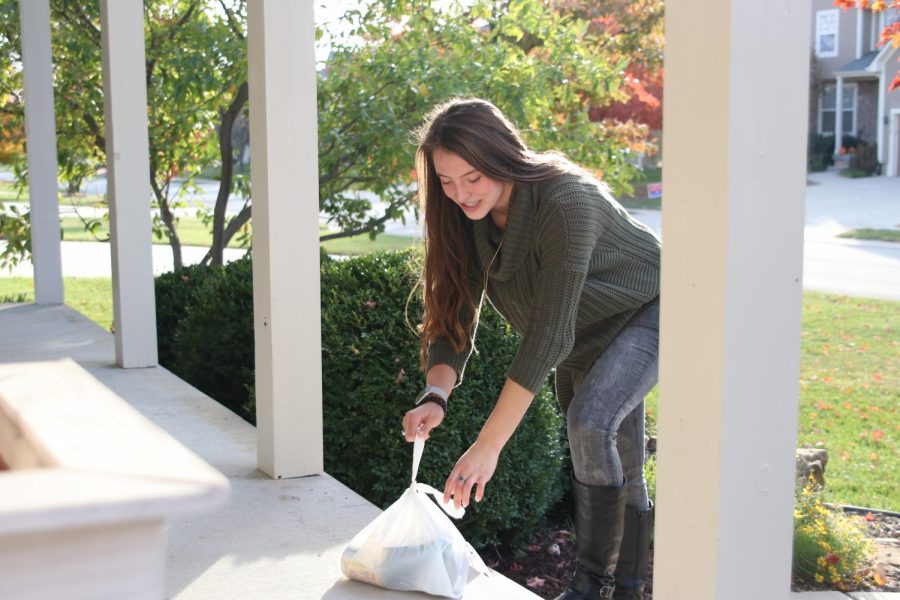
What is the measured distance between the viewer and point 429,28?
7.13 m

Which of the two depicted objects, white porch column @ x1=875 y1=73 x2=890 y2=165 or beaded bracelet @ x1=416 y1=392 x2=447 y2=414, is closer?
beaded bracelet @ x1=416 y1=392 x2=447 y2=414

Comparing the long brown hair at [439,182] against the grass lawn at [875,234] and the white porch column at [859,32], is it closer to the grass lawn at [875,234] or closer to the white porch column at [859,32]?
the grass lawn at [875,234]

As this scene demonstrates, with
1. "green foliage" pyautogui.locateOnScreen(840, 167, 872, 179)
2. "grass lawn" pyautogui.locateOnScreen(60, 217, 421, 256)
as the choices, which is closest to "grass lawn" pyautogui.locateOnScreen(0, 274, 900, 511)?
"grass lawn" pyautogui.locateOnScreen(60, 217, 421, 256)

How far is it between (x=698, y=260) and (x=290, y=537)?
2.02m

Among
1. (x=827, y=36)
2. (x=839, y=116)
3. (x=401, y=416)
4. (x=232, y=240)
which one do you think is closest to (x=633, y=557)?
(x=401, y=416)

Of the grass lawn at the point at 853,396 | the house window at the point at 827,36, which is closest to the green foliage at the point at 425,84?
the grass lawn at the point at 853,396

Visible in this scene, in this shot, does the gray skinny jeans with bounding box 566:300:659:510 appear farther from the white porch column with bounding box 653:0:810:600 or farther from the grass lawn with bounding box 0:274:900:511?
the grass lawn with bounding box 0:274:900:511

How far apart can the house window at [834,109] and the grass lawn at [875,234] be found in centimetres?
1584

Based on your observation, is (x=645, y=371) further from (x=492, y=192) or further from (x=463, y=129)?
(x=463, y=129)

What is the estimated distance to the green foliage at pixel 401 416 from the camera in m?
4.09

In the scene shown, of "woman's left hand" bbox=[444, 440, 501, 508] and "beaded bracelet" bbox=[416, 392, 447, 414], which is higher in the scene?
"beaded bracelet" bbox=[416, 392, 447, 414]

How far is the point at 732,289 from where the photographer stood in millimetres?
1850

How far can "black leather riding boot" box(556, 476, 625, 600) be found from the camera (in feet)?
9.30

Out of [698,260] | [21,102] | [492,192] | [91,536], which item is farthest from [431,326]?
[21,102]
